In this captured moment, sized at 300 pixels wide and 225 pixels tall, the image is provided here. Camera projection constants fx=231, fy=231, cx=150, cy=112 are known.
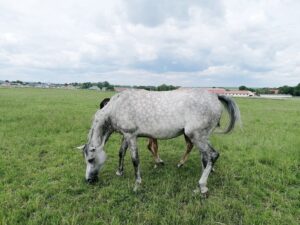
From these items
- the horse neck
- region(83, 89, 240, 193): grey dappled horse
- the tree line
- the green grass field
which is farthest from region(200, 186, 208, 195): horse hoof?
the tree line

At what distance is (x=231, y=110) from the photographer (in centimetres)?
455

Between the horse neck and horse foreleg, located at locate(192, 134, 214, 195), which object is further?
the horse neck

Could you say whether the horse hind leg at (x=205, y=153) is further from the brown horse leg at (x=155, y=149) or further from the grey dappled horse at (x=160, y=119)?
the brown horse leg at (x=155, y=149)

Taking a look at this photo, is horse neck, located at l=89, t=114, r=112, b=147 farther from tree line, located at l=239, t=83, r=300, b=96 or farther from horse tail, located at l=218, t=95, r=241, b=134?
tree line, located at l=239, t=83, r=300, b=96

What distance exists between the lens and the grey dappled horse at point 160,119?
407cm

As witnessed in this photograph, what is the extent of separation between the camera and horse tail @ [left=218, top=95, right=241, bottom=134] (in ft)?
14.7

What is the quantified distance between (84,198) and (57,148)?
10.1 feet

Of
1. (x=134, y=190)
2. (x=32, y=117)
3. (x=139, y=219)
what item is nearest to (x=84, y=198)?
(x=134, y=190)

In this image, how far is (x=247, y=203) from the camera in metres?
3.79

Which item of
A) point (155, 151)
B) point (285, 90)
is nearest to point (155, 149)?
point (155, 151)

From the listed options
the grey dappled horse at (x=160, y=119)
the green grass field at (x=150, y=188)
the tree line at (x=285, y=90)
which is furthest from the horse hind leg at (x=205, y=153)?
the tree line at (x=285, y=90)

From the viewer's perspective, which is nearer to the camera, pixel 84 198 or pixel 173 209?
pixel 173 209

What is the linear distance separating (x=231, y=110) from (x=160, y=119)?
1489mm

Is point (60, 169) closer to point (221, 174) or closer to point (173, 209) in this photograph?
point (173, 209)
